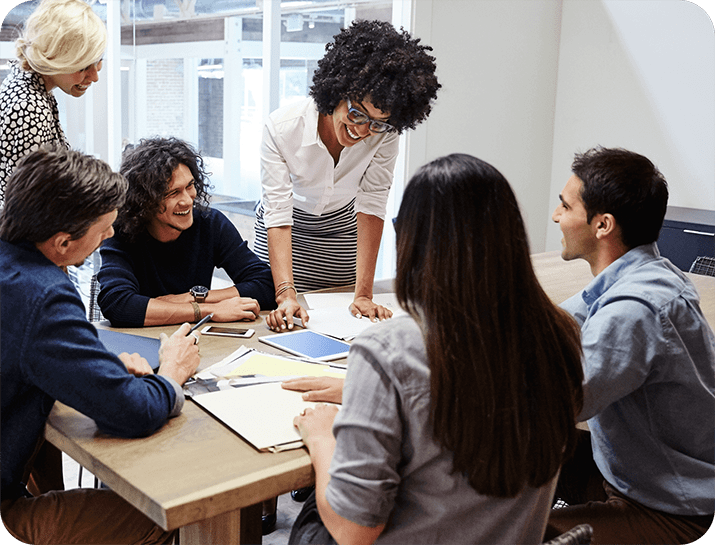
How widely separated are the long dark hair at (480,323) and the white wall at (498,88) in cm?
344

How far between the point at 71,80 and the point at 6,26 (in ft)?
5.26

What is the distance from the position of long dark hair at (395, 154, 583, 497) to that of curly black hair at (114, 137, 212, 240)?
3.85 ft

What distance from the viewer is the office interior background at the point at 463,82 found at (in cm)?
377

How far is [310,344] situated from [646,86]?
384 centimetres

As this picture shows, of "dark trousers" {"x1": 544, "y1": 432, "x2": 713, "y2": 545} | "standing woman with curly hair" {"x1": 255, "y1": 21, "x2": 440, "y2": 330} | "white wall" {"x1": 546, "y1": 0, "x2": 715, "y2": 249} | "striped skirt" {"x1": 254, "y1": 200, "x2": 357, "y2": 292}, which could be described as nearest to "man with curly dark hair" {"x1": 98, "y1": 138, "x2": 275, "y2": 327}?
"standing woman with curly hair" {"x1": 255, "y1": 21, "x2": 440, "y2": 330}

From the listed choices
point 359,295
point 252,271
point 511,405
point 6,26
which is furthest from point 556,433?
point 6,26

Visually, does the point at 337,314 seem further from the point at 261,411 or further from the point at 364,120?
the point at 261,411

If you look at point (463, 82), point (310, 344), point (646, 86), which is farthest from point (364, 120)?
point (646, 86)

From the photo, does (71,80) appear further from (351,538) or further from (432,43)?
(432,43)

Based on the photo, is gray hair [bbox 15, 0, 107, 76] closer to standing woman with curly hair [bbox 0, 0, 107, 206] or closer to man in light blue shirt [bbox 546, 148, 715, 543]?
standing woman with curly hair [bbox 0, 0, 107, 206]

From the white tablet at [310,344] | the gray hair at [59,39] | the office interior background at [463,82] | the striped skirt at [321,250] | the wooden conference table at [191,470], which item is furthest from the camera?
the office interior background at [463,82]

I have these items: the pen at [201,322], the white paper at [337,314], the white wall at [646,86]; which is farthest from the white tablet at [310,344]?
the white wall at [646,86]

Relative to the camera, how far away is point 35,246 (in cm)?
126

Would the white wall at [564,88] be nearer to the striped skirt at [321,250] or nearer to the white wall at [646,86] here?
the white wall at [646,86]
